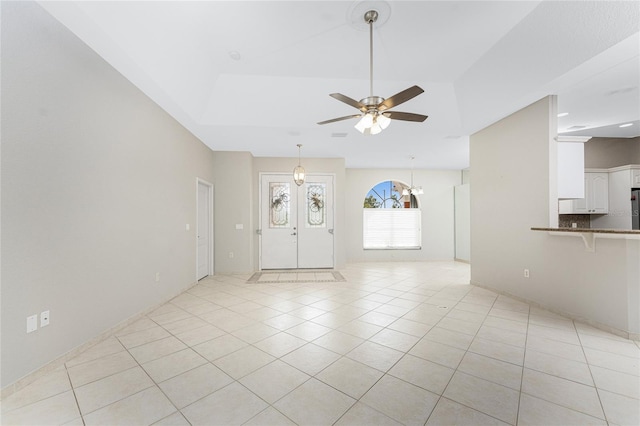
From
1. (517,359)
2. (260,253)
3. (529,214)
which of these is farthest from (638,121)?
(260,253)

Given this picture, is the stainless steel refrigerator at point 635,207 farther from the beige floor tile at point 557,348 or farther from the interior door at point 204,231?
the interior door at point 204,231

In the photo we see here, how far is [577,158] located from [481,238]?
70.3 inches

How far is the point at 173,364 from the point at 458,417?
7.21 feet

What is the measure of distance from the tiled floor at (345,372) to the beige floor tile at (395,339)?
21 mm

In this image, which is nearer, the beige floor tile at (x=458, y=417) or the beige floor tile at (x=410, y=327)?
the beige floor tile at (x=458, y=417)

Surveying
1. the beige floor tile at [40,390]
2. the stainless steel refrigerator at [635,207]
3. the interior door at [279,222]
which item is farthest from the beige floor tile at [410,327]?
the stainless steel refrigerator at [635,207]

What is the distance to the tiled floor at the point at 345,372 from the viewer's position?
Result: 1604 millimetres

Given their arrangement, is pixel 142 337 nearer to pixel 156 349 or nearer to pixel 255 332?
pixel 156 349

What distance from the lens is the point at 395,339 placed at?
104 inches

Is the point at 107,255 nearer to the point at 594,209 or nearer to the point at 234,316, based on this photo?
the point at 234,316

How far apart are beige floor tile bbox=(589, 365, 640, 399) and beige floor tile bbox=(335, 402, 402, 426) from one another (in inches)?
65.0

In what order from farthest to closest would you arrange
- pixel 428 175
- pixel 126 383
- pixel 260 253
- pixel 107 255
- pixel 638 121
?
pixel 428 175, pixel 260 253, pixel 638 121, pixel 107 255, pixel 126 383

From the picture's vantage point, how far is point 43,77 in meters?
1.96

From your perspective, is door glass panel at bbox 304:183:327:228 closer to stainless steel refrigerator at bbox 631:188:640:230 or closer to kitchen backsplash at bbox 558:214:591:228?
kitchen backsplash at bbox 558:214:591:228
